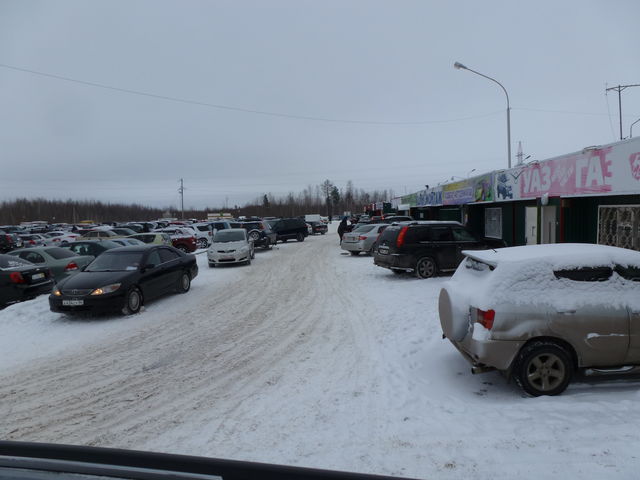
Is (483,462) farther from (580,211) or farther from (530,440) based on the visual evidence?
(580,211)

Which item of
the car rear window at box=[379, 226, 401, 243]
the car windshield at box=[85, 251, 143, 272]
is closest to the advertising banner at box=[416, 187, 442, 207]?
the car rear window at box=[379, 226, 401, 243]

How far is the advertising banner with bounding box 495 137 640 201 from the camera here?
28.4 ft

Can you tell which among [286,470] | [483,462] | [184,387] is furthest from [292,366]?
[286,470]

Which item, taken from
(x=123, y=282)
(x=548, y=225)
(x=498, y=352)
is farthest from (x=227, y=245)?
(x=498, y=352)

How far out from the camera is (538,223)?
13555mm

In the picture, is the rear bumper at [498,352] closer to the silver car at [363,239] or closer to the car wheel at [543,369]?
the car wheel at [543,369]

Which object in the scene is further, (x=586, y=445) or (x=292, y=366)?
(x=292, y=366)

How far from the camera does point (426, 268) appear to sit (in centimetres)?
1355

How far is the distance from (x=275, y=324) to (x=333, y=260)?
37.3 feet

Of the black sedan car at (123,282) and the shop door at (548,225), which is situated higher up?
the shop door at (548,225)

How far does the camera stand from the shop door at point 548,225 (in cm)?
1301

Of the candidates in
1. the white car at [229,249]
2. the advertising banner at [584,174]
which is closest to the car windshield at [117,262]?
the white car at [229,249]

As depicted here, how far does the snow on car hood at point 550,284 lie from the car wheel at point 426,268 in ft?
26.1

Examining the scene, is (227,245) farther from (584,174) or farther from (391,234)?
(584,174)
